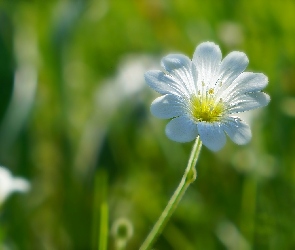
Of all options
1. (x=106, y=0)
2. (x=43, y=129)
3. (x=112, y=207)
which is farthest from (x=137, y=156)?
(x=106, y=0)

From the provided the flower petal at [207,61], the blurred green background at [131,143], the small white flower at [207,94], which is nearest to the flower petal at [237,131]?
the small white flower at [207,94]

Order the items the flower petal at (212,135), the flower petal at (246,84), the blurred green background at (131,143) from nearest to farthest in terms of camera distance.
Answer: the flower petal at (212,135)
the flower petal at (246,84)
the blurred green background at (131,143)

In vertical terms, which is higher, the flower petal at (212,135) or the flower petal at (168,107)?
→ the flower petal at (168,107)

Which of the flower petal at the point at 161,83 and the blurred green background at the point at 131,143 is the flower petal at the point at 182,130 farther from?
the blurred green background at the point at 131,143

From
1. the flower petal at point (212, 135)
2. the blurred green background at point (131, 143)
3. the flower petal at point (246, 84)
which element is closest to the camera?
the flower petal at point (212, 135)

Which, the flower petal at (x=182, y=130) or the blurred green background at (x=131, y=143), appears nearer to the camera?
the flower petal at (x=182, y=130)

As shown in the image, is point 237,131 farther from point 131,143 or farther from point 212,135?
point 131,143

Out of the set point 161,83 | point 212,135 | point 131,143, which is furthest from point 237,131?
point 131,143
